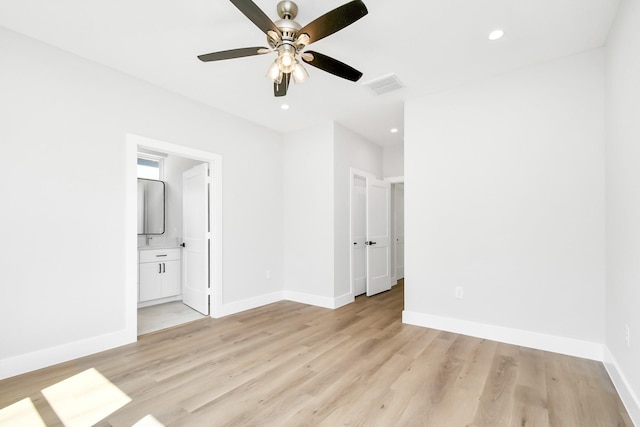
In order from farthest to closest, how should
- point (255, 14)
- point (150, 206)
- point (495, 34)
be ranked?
point (150, 206) < point (495, 34) < point (255, 14)

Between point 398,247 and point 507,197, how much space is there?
3672mm

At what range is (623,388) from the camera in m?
2.01

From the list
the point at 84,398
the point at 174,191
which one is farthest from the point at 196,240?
the point at 84,398

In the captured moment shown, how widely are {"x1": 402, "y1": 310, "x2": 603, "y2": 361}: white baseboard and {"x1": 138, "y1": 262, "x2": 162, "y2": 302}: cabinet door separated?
12.0 feet

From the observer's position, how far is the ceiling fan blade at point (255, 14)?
1638mm

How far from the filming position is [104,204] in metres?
2.92

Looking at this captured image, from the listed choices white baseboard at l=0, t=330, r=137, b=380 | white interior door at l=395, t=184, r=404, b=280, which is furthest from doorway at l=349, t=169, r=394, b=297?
white baseboard at l=0, t=330, r=137, b=380

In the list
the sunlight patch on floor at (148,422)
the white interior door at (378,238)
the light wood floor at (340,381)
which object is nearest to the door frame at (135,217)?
the light wood floor at (340,381)

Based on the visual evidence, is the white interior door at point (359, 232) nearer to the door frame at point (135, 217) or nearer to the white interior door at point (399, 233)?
the white interior door at point (399, 233)

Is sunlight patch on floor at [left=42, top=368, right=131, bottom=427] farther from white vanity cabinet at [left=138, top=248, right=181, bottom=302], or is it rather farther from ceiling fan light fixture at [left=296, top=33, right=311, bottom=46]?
ceiling fan light fixture at [left=296, top=33, right=311, bottom=46]

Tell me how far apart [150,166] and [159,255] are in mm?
1738

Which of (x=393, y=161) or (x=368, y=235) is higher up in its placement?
(x=393, y=161)

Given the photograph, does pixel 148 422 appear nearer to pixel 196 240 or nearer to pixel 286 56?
pixel 286 56

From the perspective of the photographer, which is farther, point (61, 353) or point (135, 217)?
point (135, 217)
